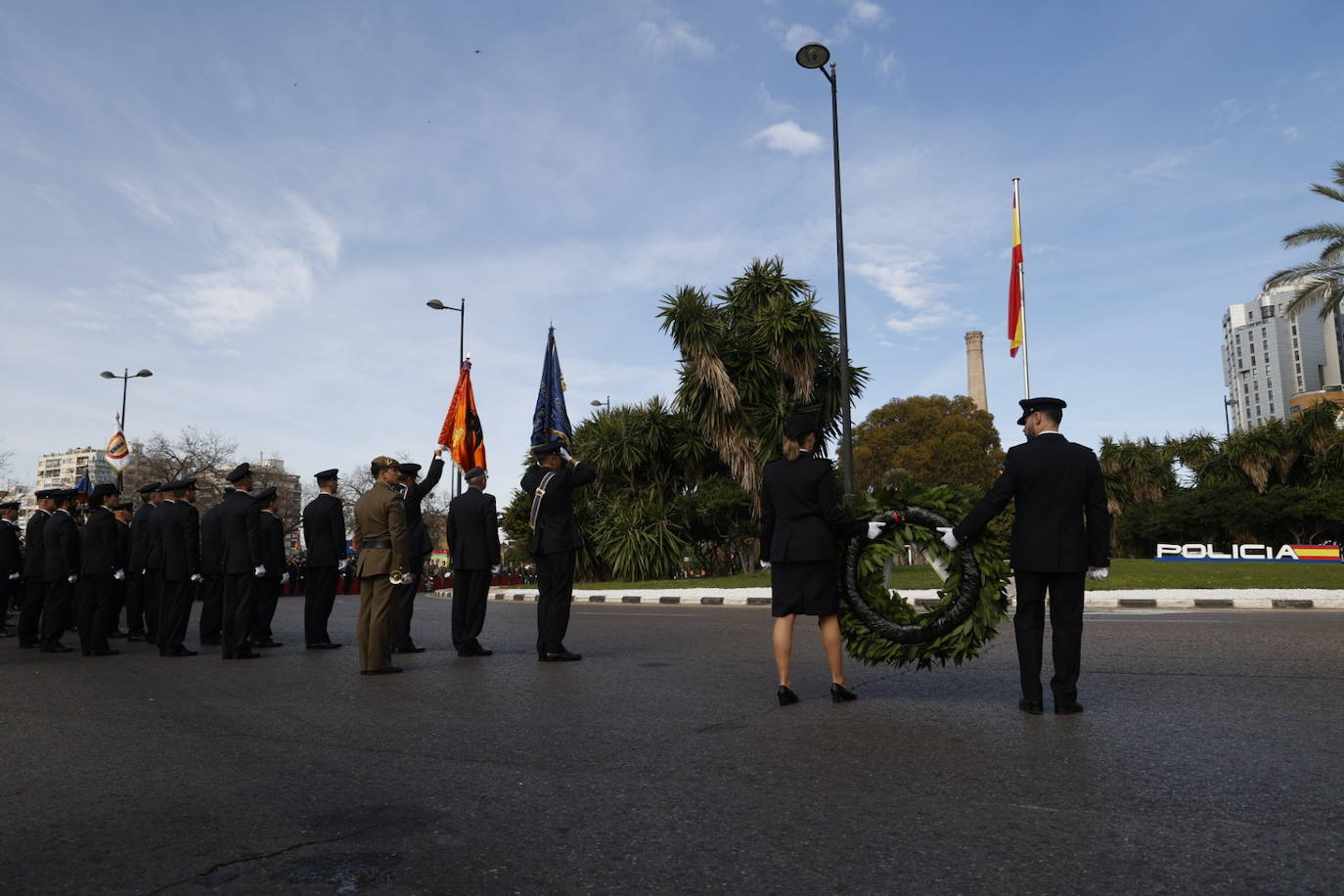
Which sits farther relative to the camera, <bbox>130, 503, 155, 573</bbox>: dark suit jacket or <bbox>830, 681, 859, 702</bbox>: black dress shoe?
<bbox>130, 503, 155, 573</bbox>: dark suit jacket

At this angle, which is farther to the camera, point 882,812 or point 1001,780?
point 1001,780

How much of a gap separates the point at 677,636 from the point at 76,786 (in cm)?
684

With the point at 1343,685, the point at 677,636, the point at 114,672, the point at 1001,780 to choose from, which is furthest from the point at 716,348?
the point at 1001,780

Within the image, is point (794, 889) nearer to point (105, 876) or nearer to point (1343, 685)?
point (105, 876)

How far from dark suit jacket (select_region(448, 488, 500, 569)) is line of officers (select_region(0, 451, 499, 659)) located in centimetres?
15

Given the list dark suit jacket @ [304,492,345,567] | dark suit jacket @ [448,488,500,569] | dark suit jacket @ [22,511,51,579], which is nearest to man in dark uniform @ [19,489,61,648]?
dark suit jacket @ [22,511,51,579]

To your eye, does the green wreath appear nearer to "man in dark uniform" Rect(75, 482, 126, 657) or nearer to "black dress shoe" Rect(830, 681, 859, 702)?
"black dress shoe" Rect(830, 681, 859, 702)

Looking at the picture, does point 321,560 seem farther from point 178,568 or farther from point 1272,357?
point 1272,357

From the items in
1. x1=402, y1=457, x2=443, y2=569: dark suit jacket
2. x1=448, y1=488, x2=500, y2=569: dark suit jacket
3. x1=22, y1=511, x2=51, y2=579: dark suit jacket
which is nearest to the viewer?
x1=402, y1=457, x2=443, y2=569: dark suit jacket

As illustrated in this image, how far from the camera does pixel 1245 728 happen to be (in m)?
4.84

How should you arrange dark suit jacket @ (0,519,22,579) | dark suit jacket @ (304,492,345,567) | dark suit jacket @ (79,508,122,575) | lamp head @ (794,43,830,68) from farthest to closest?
lamp head @ (794,43,830,68)
dark suit jacket @ (0,519,22,579)
dark suit jacket @ (304,492,345,567)
dark suit jacket @ (79,508,122,575)

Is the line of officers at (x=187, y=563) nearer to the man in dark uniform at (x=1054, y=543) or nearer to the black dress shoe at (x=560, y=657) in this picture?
the black dress shoe at (x=560, y=657)

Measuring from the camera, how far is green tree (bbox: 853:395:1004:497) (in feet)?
167

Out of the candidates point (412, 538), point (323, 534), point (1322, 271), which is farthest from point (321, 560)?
point (1322, 271)
